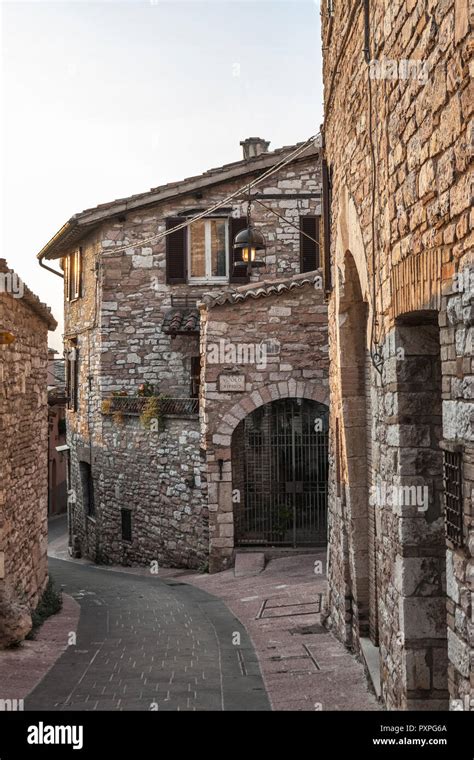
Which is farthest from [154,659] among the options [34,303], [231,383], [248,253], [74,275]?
[74,275]

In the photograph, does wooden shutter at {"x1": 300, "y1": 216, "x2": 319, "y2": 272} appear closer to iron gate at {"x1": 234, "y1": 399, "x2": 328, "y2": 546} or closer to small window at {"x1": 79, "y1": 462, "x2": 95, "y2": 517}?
iron gate at {"x1": 234, "y1": 399, "x2": 328, "y2": 546}

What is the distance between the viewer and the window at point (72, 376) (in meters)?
20.9

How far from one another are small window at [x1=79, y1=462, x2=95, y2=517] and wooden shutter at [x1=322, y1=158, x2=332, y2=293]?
11404 millimetres

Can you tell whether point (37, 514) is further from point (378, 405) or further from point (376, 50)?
point (376, 50)

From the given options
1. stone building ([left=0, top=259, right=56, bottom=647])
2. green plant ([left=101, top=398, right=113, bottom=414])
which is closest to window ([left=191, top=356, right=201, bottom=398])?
green plant ([left=101, top=398, right=113, bottom=414])

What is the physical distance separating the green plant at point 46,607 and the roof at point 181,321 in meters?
6.40

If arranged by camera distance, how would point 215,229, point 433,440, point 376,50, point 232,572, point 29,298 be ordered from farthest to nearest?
point 215,229 < point 232,572 < point 29,298 < point 376,50 < point 433,440

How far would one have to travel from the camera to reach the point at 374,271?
18.9 feet

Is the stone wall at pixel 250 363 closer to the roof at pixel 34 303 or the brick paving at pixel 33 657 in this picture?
the roof at pixel 34 303

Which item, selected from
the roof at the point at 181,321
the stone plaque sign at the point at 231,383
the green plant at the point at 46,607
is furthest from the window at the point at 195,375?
→ the green plant at the point at 46,607

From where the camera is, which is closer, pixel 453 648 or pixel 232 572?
pixel 453 648

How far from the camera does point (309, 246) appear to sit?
17281 millimetres
